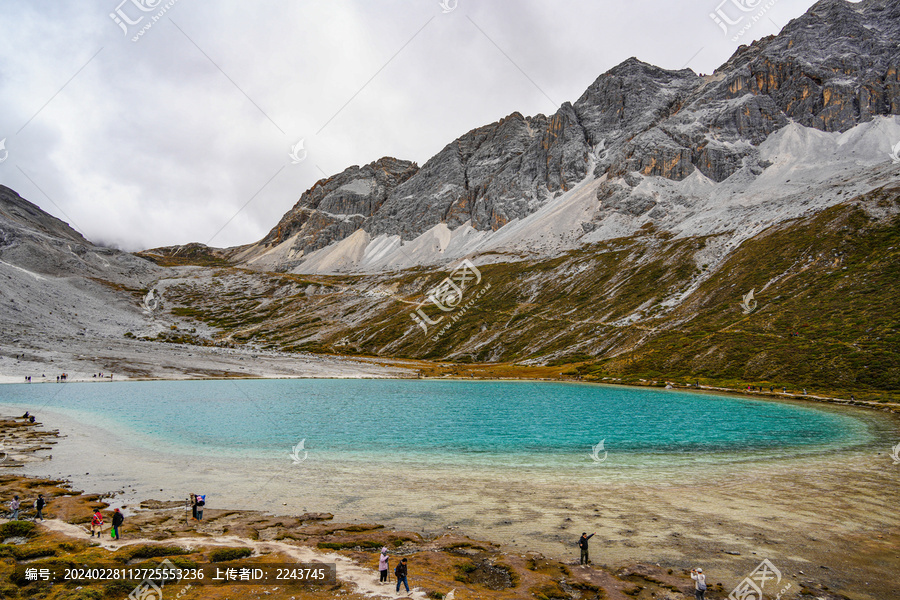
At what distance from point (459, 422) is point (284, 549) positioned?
39.9 meters

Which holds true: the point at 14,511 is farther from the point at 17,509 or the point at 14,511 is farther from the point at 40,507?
the point at 40,507

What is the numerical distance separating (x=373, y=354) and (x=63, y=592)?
535 ft

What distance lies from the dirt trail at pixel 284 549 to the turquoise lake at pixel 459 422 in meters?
19.2

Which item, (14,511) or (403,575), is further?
(14,511)

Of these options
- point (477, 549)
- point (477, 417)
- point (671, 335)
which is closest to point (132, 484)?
point (477, 549)

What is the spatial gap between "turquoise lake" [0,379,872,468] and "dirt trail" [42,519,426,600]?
63.1ft

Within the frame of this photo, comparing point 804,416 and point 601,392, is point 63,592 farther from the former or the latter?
point 601,392

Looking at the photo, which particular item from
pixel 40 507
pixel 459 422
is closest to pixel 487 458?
pixel 459 422

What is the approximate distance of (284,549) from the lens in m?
21.0

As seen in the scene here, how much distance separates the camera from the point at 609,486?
1297 inches

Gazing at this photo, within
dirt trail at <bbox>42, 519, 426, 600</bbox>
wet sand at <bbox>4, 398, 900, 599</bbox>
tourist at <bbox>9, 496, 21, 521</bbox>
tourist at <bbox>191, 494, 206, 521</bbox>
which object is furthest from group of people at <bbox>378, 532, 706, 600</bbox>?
tourist at <bbox>9, 496, 21, 521</bbox>

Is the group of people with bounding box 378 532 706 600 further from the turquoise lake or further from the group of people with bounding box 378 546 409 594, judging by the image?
the turquoise lake

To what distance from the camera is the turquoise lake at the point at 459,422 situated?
43438 millimetres

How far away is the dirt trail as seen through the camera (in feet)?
58.1
